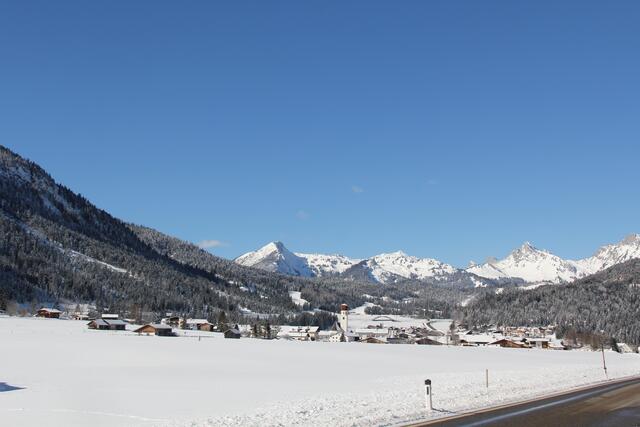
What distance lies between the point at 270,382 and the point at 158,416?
1991 centimetres

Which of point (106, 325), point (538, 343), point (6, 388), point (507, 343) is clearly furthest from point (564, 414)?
point (538, 343)

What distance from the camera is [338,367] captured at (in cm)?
6688

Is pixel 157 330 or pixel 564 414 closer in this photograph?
pixel 564 414

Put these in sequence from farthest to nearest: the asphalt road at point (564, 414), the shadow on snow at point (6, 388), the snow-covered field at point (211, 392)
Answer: the shadow on snow at point (6, 388) < the snow-covered field at point (211, 392) < the asphalt road at point (564, 414)

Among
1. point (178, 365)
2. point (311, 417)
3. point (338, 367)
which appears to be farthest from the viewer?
point (338, 367)

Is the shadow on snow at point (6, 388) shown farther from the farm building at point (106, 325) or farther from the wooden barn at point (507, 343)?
the wooden barn at point (507, 343)

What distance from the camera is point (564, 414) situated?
26609mm

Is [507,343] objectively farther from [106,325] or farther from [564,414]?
[564,414]

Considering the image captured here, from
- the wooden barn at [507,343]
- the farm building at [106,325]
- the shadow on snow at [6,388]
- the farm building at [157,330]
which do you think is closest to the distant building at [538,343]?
the wooden barn at [507,343]

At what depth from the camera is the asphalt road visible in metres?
23.6

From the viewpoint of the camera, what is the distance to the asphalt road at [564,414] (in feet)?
77.4

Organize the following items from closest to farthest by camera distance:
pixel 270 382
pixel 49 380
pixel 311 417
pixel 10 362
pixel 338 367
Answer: pixel 311 417 < pixel 49 380 < pixel 270 382 < pixel 10 362 < pixel 338 367

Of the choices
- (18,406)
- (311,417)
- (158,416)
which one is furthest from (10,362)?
(311,417)

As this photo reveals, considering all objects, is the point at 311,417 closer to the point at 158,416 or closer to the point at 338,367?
the point at 158,416
